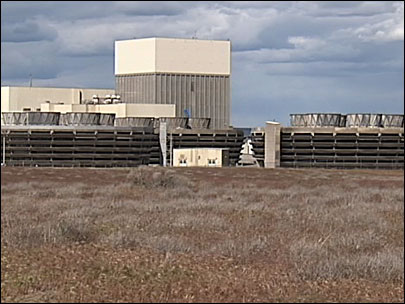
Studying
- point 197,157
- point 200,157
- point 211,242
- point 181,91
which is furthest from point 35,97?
point 211,242

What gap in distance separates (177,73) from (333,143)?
306 feet

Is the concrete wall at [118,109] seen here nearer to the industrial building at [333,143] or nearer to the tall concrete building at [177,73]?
the tall concrete building at [177,73]

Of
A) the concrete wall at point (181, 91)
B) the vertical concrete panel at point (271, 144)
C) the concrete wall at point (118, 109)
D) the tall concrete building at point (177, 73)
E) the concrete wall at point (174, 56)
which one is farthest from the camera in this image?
the concrete wall at point (181, 91)

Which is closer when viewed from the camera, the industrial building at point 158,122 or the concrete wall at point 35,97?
the industrial building at point 158,122

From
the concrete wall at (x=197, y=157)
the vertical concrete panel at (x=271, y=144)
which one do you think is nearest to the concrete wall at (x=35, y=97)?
the concrete wall at (x=197, y=157)

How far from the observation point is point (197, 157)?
7862 cm

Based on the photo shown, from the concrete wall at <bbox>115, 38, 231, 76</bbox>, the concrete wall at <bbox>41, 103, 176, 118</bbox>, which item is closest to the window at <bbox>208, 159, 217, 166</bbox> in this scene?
the concrete wall at <bbox>41, 103, 176, 118</bbox>

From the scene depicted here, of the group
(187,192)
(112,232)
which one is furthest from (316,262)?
(187,192)

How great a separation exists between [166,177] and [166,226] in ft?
49.5

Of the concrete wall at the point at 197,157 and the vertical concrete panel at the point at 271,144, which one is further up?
the vertical concrete panel at the point at 271,144

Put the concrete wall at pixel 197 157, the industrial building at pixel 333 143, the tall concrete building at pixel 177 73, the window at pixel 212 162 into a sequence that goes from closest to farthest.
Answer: the industrial building at pixel 333 143 < the window at pixel 212 162 < the concrete wall at pixel 197 157 < the tall concrete building at pixel 177 73

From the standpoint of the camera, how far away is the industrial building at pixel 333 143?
17.0m

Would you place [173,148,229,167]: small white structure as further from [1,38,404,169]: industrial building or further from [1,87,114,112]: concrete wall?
[1,87,114,112]: concrete wall

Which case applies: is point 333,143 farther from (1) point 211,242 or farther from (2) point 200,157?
(2) point 200,157
